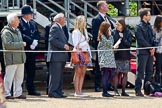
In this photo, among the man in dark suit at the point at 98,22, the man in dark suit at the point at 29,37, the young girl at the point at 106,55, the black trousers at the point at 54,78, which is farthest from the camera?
the man in dark suit at the point at 98,22

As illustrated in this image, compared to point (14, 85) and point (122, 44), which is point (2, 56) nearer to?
point (14, 85)

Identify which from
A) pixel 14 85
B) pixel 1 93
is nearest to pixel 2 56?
pixel 14 85

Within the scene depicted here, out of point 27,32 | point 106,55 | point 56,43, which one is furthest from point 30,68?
point 106,55

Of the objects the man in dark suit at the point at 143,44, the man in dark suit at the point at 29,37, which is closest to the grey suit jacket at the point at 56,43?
the man in dark suit at the point at 29,37

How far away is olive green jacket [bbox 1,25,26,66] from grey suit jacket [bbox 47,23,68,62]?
30.6 inches

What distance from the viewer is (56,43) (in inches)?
572

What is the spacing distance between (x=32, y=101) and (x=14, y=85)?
736mm

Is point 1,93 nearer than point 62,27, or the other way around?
point 1,93

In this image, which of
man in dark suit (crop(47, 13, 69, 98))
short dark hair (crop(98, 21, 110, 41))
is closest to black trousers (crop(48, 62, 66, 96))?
man in dark suit (crop(47, 13, 69, 98))

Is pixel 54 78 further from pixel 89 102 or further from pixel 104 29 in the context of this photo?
pixel 104 29

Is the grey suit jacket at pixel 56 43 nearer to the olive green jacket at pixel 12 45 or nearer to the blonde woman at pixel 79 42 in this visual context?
the blonde woman at pixel 79 42

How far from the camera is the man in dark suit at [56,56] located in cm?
1457

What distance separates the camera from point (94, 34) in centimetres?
1581

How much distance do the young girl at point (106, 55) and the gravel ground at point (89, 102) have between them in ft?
1.43
